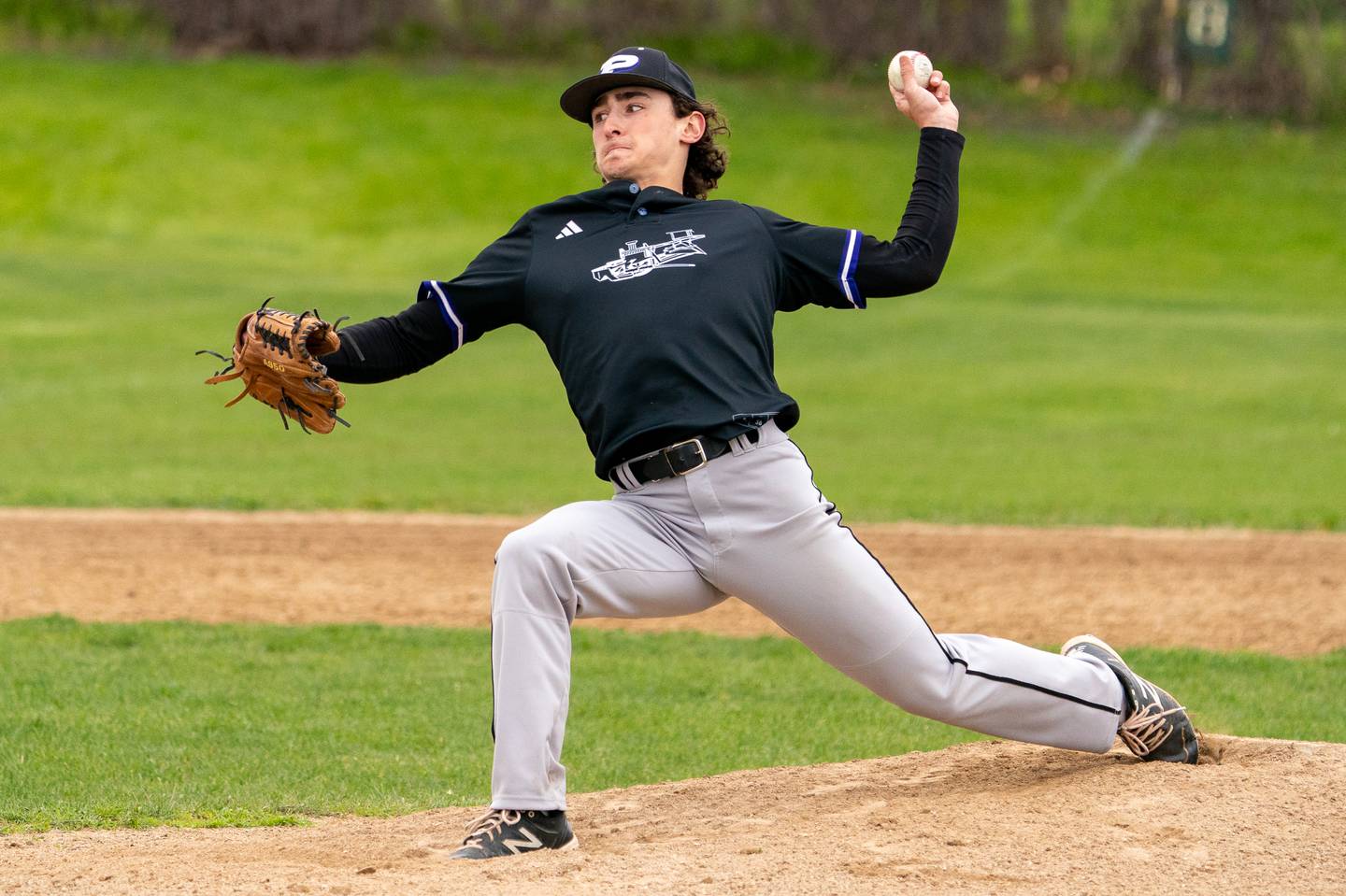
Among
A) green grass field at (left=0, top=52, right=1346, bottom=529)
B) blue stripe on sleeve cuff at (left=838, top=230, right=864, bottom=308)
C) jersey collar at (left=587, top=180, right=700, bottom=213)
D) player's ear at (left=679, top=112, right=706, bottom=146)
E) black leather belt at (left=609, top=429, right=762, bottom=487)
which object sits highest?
player's ear at (left=679, top=112, right=706, bottom=146)

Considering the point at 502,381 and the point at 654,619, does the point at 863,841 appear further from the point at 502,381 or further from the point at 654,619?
the point at 502,381

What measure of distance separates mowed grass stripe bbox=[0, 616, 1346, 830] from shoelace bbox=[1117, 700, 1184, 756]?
142 cm

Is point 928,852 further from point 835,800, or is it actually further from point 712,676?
point 712,676

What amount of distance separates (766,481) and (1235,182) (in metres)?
28.7

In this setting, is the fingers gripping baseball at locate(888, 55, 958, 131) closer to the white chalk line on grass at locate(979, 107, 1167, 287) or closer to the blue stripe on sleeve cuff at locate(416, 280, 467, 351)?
the blue stripe on sleeve cuff at locate(416, 280, 467, 351)

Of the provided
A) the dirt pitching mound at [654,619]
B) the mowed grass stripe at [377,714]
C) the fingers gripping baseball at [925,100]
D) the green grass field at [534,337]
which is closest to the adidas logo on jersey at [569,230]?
the fingers gripping baseball at [925,100]

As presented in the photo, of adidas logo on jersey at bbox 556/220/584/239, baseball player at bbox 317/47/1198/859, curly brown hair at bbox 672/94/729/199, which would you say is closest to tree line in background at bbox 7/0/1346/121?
curly brown hair at bbox 672/94/729/199

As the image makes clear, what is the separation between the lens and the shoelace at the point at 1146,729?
16.0 ft

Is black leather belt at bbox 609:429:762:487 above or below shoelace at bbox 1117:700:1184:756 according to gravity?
above

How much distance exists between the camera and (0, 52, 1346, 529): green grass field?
13.2 m

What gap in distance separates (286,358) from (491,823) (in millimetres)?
1311

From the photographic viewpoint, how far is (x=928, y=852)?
4223mm

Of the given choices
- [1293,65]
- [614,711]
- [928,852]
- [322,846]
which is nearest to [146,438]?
[614,711]

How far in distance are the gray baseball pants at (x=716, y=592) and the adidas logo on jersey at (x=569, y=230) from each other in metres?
0.70
